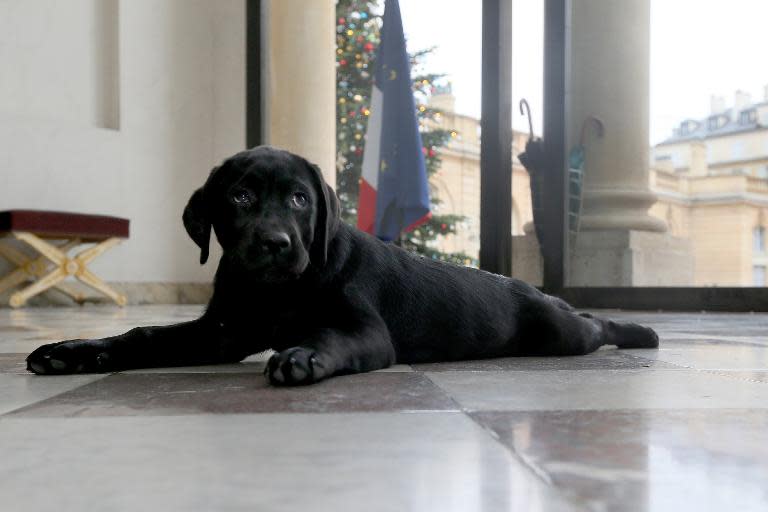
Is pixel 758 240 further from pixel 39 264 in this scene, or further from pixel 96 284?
pixel 39 264

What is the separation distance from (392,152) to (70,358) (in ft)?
16.4

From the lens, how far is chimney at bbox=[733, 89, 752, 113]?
453 centimetres

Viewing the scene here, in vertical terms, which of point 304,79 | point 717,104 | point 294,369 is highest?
point 304,79

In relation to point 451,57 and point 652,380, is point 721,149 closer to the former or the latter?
point 652,380

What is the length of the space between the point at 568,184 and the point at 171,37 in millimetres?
3929

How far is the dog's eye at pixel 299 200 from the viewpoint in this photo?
1806 mm

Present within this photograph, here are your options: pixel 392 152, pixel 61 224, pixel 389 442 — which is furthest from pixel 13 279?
pixel 389 442

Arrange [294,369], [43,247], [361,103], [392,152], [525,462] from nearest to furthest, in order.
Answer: [525,462] < [294,369] < [43,247] < [392,152] < [361,103]

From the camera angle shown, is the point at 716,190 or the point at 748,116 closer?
the point at 748,116

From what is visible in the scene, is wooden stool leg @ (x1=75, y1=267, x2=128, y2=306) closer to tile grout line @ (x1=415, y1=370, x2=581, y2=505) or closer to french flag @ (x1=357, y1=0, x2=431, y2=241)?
french flag @ (x1=357, y1=0, x2=431, y2=241)

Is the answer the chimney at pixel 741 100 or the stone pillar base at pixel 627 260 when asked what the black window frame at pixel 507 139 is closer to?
the stone pillar base at pixel 627 260

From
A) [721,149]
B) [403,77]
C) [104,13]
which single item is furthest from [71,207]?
[721,149]

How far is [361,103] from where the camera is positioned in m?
9.93

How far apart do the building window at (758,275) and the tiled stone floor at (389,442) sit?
3415 mm
